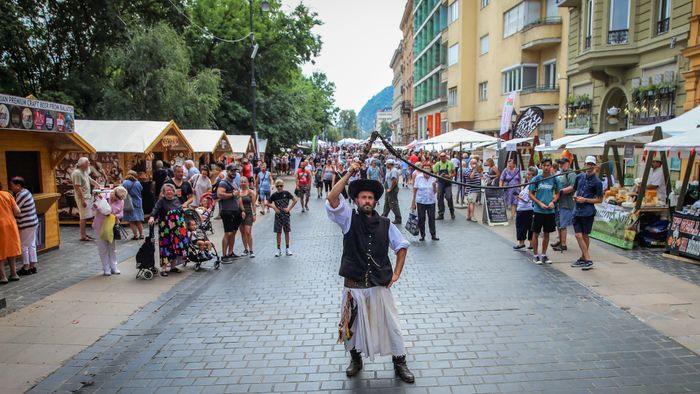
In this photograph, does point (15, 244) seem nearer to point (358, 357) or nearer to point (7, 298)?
point (7, 298)

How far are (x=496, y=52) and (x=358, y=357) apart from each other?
29925mm

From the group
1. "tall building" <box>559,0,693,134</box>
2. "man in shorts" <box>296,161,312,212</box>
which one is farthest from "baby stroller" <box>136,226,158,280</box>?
"tall building" <box>559,0,693,134</box>

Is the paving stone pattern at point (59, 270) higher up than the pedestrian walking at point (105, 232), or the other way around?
the pedestrian walking at point (105, 232)

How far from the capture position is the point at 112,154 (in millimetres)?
14852

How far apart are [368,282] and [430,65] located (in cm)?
4766

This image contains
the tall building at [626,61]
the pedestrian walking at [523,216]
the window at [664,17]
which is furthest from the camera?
the window at [664,17]

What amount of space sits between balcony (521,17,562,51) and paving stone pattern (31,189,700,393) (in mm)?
20123

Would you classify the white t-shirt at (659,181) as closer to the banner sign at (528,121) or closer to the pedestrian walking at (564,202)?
the pedestrian walking at (564,202)

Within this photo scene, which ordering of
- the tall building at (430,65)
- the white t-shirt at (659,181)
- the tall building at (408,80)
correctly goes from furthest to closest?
the tall building at (408,80) < the tall building at (430,65) < the white t-shirt at (659,181)

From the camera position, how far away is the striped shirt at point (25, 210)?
323 inches

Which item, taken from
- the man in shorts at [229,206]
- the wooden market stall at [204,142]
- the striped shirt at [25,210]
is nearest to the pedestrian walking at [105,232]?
the striped shirt at [25,210]

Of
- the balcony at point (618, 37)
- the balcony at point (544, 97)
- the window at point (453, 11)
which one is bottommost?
the balcony at point (544, 97)

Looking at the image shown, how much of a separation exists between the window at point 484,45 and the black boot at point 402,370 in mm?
31701

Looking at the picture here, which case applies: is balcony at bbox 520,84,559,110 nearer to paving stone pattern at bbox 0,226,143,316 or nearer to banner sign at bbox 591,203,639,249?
banner sign at bbox 591,203,639,249
